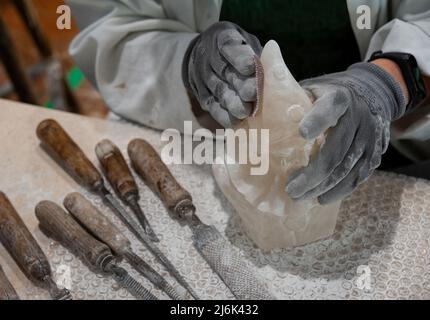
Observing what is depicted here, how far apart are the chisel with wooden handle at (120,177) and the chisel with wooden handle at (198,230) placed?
3 centimetres

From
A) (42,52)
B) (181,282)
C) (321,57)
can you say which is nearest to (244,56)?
(321,57)

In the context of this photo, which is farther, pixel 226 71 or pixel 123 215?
pixel 123 215

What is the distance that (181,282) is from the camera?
865 mm

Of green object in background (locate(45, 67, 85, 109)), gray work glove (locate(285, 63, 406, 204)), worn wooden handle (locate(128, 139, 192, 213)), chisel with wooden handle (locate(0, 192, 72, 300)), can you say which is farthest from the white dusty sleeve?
green object in background (locate(45, 67, 85, 109))

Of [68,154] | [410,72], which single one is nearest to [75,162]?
[68,154]

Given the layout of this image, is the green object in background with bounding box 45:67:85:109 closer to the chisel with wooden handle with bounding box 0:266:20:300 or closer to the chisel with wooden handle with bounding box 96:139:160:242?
the chisel with wooden handle with bounding box 96:139:160:242

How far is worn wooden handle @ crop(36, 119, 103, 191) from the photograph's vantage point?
3.34ft

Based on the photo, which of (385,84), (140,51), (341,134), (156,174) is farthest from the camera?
(140,51)

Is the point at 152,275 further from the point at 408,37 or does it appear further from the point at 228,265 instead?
the point at 408,37

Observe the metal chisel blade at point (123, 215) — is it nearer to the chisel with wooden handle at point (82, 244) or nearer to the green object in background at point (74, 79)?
the chisel with wooden handle at point (82, 244)

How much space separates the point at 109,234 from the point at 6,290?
17 centimetres

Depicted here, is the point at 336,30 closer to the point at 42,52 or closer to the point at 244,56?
the point at 244,56

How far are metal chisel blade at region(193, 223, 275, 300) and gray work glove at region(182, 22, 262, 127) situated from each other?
0.19 m

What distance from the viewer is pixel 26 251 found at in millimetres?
893
